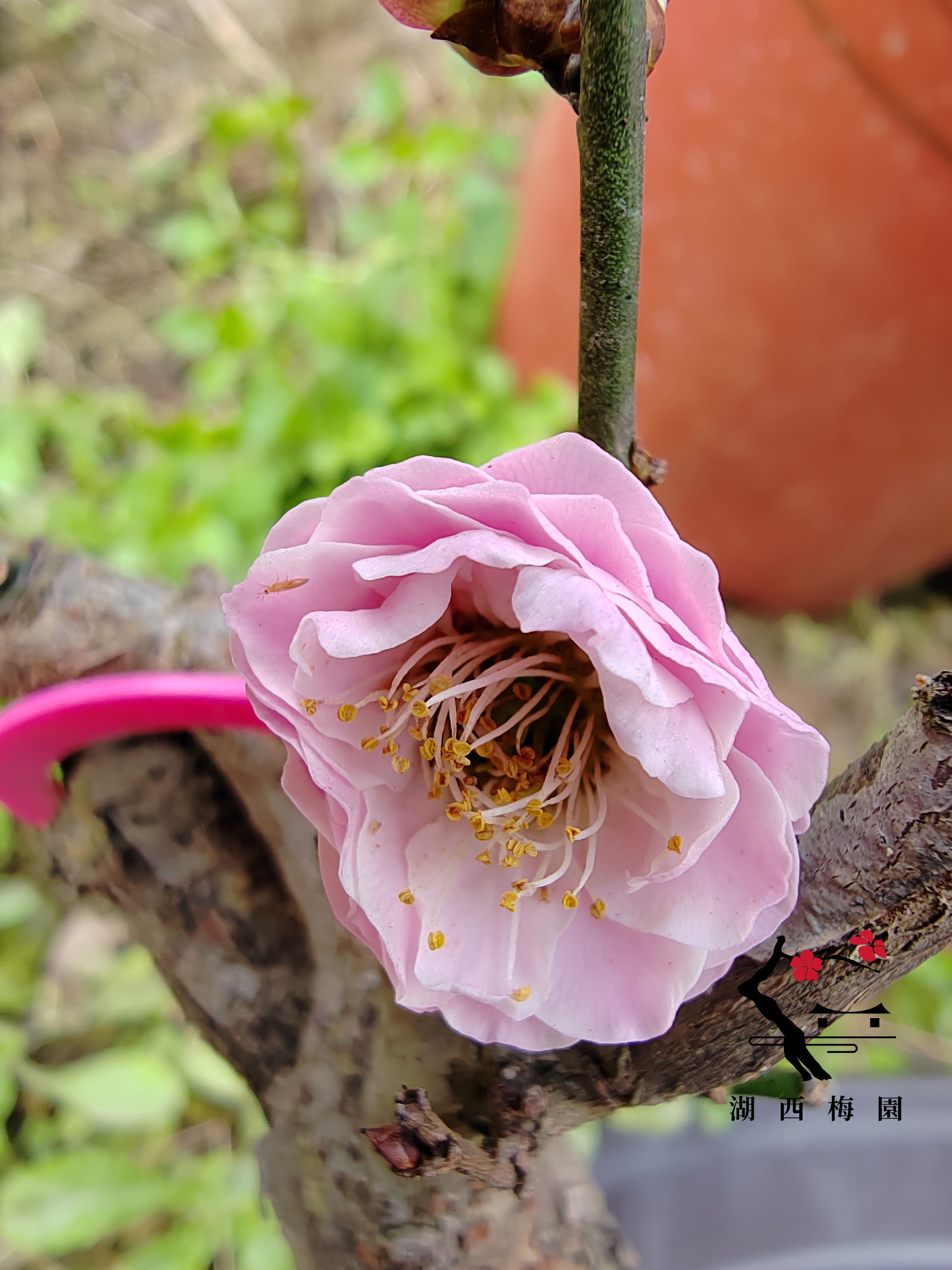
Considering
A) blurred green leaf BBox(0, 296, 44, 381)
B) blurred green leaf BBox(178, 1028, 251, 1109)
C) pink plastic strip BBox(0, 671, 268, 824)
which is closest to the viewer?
pink plastic strip BBox(0, 671, 268, 824)

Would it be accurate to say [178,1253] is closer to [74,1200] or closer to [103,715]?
[74,1200]

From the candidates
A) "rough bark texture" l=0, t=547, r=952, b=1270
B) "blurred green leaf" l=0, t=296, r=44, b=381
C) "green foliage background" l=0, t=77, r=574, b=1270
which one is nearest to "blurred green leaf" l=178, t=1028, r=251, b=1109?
"green foliage background" l=0, t=77, r=574, b=1270

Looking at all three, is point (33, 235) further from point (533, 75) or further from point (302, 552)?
point (302, 552)

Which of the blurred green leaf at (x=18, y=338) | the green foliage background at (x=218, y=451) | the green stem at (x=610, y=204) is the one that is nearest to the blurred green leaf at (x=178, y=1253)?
the green foliage background at (x=218, y=451)

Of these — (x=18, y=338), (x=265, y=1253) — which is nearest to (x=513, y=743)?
(x=265, y=1253)

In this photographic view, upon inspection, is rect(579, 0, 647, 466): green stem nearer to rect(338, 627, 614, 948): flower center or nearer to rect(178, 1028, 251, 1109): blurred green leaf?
rect(338, 627, 614, 948): flower center

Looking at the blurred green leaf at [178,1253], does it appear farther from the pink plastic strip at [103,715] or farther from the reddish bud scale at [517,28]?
the reddish bud scale at [517,28]
